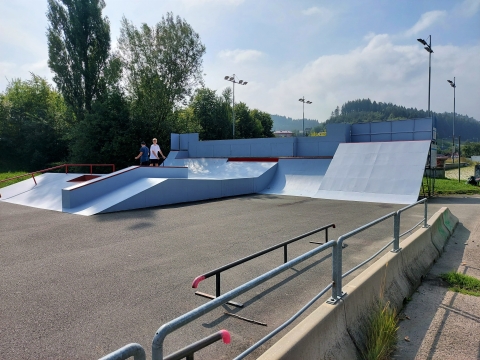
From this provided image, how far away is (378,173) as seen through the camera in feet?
52.0

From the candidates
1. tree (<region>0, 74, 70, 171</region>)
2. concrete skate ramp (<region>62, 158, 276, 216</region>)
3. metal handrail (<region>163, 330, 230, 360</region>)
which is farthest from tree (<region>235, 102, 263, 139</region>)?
metal handrail (<region>163, 330, 230, 360</region>)

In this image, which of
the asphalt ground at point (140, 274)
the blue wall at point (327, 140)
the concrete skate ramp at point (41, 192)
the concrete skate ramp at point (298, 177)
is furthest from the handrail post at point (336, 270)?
the blue wall at point (327, 140)

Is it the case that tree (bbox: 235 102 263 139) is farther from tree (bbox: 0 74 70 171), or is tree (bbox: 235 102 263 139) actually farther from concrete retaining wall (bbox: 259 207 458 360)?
concrete retaining wall (bbox: 259 207 458 360)

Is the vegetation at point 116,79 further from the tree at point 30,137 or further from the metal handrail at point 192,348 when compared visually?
the metal handrail at point 192,348

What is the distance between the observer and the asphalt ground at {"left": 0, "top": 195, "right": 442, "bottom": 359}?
3539 millimetres

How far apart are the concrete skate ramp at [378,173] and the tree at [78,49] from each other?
25151mm

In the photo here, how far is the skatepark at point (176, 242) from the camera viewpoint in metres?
3.75

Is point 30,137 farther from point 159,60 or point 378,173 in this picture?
point 378,173

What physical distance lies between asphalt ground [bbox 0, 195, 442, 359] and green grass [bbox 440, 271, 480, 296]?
1.40 meters

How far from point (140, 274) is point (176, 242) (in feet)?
6.94

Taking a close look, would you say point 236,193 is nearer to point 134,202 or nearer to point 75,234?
point 134,202

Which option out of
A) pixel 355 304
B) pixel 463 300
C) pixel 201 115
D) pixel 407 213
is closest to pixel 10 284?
pixel 355 304

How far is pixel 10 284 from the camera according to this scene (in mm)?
5027

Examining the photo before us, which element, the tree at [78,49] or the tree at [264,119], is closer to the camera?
the tree at [78,49]
